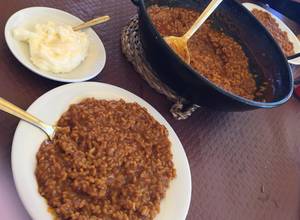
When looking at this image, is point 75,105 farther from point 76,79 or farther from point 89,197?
point 89,197

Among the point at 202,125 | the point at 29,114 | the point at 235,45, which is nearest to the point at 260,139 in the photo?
the point at 202,125

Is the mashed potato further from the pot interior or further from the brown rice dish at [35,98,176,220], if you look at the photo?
the pot interior

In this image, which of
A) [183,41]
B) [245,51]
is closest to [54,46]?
[183,41]

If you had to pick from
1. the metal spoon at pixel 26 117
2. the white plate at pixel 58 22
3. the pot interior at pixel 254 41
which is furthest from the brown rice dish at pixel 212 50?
the metal spoon at pixel 26 117

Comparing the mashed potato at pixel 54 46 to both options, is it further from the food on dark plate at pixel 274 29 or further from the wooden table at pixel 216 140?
the food on dark plate at pixel 274 29

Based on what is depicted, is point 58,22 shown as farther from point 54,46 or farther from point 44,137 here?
point 44,137

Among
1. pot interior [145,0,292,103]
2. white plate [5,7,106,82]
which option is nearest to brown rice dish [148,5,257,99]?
pot interior [145,0,292,103]
